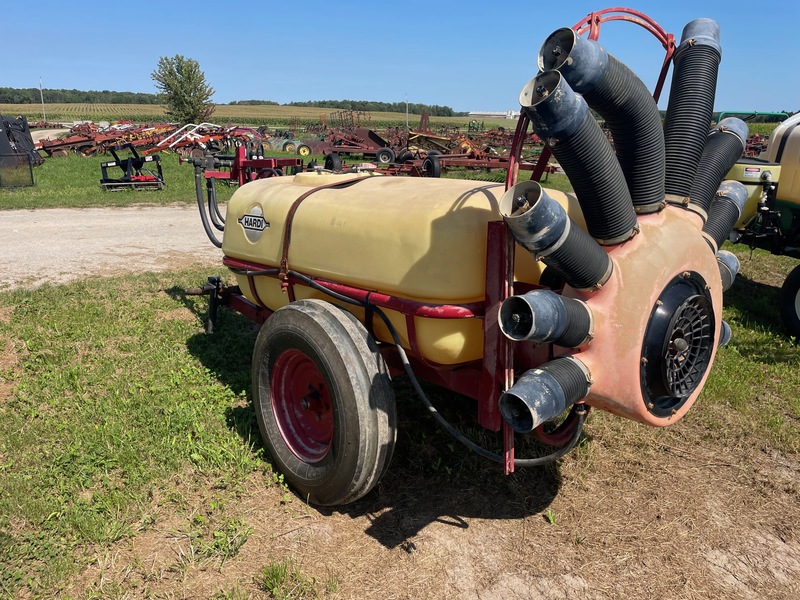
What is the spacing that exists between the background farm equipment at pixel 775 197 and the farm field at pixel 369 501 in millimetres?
1682

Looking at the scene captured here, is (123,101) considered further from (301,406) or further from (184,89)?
(301,406)

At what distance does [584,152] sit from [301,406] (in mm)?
1902

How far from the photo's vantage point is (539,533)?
8.62ft

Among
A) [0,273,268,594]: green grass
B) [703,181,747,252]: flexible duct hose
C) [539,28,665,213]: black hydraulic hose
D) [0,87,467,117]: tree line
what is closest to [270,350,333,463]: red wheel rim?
[0,273,268,594]: green grass

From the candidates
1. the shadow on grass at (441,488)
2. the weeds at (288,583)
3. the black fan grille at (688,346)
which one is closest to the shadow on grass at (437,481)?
the shadow on grass at (441,488)

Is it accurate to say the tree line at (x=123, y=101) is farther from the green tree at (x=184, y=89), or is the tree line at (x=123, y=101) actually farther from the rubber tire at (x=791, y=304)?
the rubber tire at (x=791, y=304)

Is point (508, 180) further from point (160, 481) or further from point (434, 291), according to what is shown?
point (160, 481)

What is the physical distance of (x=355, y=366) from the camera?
242cm

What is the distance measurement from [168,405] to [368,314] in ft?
5.27

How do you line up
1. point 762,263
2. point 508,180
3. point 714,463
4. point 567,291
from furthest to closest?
point 762,263
point 714,463
point 567,291
point 508,180

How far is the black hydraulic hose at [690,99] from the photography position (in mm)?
2139

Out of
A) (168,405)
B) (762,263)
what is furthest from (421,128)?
(168,405)

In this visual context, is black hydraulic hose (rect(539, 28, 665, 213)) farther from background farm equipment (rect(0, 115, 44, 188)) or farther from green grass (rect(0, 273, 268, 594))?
background farm equipment (rect(0, 115, 44, 188))

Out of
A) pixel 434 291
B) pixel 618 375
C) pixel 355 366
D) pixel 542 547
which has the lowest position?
pixel 542 547
